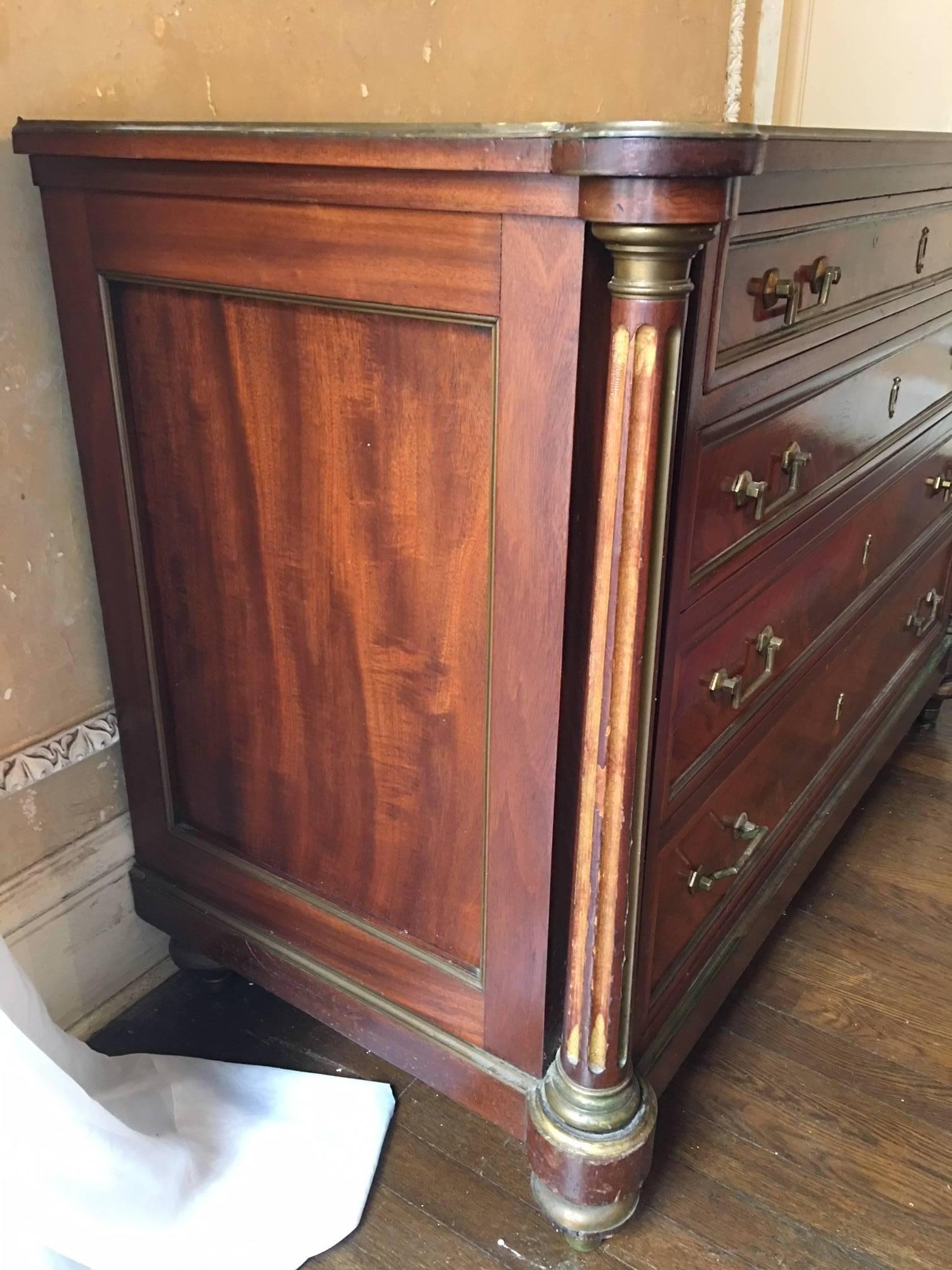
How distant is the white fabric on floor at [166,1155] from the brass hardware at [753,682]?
582 millimetres

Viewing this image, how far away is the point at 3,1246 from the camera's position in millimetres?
892

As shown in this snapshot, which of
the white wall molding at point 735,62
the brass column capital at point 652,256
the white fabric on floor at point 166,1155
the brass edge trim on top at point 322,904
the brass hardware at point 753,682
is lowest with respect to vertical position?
the white fabric on floor at point 166,1155

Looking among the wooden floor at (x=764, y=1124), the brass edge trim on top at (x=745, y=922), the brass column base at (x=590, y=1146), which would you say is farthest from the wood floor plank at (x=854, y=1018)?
the brass column base at (x=590, y=1146)

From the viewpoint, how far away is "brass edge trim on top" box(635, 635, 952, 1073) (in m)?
1.04

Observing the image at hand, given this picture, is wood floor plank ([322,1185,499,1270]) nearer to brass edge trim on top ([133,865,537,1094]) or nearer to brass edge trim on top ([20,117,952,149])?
brass edge trim on top ([133,865,537,1094])

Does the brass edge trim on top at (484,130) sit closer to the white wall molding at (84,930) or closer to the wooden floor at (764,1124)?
the white wall molding at (84,930)

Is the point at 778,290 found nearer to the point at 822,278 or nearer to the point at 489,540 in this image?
the point at 822,278

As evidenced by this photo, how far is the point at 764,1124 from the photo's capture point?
3.76 ft

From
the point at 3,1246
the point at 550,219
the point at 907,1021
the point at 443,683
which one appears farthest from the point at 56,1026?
the point at 907,1021

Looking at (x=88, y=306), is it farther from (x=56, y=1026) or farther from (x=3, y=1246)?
(x=3, y=1246)

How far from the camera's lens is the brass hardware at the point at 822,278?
0.90m

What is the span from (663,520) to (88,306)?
58 cm

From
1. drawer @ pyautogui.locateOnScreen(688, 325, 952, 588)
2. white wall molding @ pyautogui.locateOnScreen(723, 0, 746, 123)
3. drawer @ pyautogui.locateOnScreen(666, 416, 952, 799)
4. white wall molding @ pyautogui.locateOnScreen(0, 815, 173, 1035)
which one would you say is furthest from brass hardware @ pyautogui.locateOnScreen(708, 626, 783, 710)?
white wall molding @ pyautogui.locateOnScreen(723, 0, 746, 123)

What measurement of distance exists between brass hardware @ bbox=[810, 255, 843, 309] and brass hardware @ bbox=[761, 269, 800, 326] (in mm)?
47
